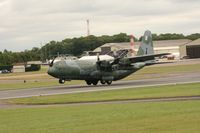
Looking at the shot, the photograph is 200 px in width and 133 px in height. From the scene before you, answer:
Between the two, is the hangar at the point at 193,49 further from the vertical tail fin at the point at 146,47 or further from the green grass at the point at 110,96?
the green grass at the point at 110,96

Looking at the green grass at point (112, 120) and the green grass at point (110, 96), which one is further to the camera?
the green grass at point (110, 96)

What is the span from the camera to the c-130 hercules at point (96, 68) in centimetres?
4997

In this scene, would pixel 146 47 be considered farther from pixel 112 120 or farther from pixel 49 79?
pixel 112 120

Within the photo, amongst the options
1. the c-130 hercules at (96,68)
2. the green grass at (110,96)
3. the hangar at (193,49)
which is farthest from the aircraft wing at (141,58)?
the hangar at (193,49)

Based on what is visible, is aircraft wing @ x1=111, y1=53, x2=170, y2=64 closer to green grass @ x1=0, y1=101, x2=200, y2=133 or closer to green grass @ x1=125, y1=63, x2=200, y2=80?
green grass @ x1=125, y1=63, x2=200, y2=80

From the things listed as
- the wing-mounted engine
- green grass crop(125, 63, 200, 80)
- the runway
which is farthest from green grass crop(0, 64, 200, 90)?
the wing-mounted engine

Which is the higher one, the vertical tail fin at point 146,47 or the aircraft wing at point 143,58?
the vertical tail fin at point 146,47

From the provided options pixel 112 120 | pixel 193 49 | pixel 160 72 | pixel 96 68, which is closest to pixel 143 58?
pixel 96 68

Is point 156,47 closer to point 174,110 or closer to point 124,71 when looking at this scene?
point 124,71

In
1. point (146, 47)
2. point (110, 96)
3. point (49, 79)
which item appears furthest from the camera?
point (49, 79)

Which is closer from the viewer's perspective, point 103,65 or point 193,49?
point 103,65

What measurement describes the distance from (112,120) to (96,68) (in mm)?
32230

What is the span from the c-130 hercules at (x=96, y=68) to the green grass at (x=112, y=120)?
25405 millimetres

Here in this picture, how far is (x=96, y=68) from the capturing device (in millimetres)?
51375
